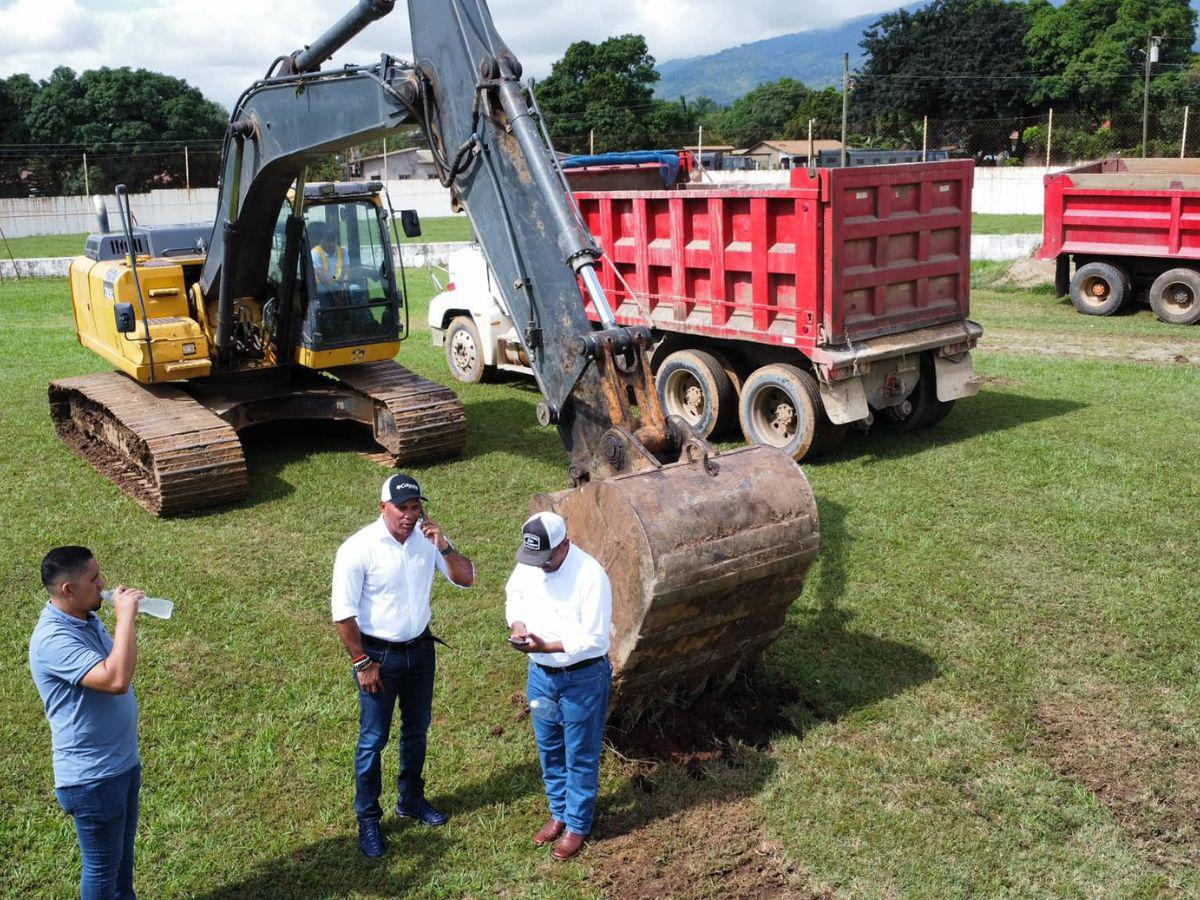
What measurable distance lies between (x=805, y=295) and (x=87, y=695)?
7691 millimetres

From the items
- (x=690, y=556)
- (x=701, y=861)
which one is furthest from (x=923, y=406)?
(x=701, y=861)

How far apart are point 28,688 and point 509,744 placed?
2981mm

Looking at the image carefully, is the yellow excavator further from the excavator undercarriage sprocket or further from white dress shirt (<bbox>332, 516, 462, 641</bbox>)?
white dress shirt (<bbox>332, 516, 462, 641</bbox>)

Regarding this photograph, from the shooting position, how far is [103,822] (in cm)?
444

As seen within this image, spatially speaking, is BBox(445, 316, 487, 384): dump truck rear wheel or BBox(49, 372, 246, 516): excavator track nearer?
BBox(49, 372, 246, 516): excavator track

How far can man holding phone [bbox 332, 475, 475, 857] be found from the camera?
5.10 m

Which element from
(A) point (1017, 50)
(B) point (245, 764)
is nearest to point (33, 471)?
(B) point (245, 764)

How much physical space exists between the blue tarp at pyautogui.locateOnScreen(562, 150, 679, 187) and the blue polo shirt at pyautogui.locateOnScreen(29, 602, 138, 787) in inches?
421

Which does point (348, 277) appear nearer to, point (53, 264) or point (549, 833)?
point (549, 833)

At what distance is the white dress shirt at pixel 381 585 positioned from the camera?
16.7ft

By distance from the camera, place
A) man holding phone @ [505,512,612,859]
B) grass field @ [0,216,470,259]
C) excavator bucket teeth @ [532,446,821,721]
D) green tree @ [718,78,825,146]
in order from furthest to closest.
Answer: green tree @ [718,78,825,146] → grass field @ [0,216,470,259] → excavator bucket teeth @ [532,446,821,721] → man holding phone @ [505,512,612,859]

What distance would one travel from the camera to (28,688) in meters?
6.96

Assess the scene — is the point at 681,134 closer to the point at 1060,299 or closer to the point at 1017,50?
→ the point at 1017,50

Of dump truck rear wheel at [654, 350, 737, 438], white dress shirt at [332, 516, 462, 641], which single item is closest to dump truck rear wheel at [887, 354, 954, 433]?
dump truck rear wheel at [654, 350, 737, 438]
